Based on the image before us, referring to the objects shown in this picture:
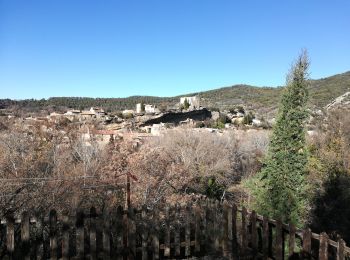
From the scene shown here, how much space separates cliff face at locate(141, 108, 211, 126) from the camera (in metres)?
75.5

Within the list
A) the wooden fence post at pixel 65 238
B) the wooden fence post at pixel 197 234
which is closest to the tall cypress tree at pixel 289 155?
the wooden fence post at pixel 197 234

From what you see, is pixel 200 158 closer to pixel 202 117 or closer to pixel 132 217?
pixel 132 217

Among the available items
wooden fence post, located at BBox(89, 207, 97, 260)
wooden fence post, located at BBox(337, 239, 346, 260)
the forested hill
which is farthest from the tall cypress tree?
the forested hill

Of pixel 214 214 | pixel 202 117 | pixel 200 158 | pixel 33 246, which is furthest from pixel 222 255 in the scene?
pixel 202 117

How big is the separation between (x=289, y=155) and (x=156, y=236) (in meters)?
7.08

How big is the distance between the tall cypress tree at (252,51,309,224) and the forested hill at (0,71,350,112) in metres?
47.4

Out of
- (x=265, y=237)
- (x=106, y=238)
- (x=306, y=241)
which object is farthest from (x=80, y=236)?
(x=306, y=241)

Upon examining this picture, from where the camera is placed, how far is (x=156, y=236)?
7141 mm

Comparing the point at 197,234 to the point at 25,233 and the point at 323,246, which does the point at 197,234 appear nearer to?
the point at 323,246

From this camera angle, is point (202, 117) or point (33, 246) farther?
point (202, 117)

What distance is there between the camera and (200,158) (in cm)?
3045

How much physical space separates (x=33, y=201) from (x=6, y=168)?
20.5 ft

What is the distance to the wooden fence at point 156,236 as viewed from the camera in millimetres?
5984

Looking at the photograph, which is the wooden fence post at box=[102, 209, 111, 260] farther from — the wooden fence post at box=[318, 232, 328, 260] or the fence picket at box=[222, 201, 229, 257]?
the wooden fence post at box=[318, 232, 328, 260]
